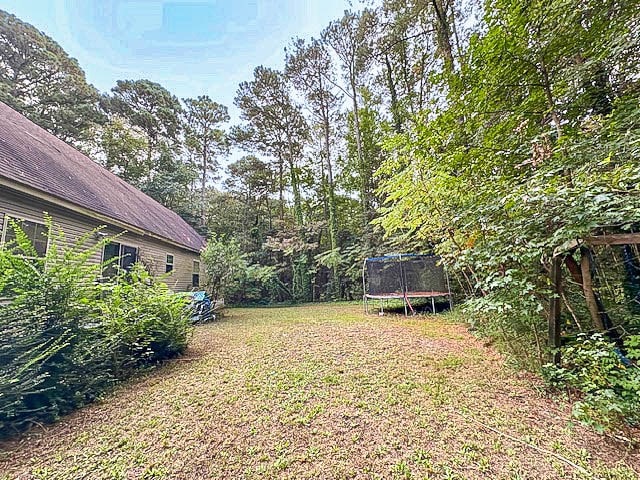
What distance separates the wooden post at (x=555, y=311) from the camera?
239 centimetres

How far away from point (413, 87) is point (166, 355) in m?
12.1

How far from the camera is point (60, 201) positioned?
194 inches

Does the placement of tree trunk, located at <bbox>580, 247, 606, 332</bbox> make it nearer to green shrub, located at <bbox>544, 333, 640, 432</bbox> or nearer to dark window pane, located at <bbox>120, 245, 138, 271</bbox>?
green shrub, located at <bbox>544, 333, 640, 432</bbox>

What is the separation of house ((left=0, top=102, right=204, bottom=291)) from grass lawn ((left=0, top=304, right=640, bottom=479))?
2.01m

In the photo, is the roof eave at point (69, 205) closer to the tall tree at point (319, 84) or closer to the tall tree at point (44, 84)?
the tall tree at point (319, 84)

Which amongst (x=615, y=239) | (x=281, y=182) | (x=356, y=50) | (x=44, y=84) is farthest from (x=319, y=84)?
(x=44, y=84)

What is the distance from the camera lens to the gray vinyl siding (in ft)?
14.2

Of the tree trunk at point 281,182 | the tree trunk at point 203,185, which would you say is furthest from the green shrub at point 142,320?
the tree trunk at point 203,185

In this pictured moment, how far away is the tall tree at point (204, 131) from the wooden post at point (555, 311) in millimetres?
16955

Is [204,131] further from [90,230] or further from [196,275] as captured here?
[90,230]

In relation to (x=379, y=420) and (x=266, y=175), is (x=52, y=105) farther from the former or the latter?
(x=379, y=420)

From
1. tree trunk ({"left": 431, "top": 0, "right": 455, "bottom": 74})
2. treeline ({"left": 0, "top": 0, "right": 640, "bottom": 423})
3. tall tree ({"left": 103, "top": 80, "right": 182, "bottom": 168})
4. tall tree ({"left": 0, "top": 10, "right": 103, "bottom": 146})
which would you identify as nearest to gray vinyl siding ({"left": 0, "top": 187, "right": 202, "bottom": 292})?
treeline ({"left": 0, "top": 0, "right": 640, "bottom": 423})

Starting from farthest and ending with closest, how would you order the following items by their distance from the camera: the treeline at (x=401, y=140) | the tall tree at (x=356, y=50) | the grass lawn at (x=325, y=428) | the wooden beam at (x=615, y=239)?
the tall tree at (x=356, y=50)
the treeline at (x=401, y=140)
the wooden beam at (x=615, y=239)
the grass lawn at (x=325, y=428)

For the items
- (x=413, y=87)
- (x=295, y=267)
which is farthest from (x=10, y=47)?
(x=413, y=87)
